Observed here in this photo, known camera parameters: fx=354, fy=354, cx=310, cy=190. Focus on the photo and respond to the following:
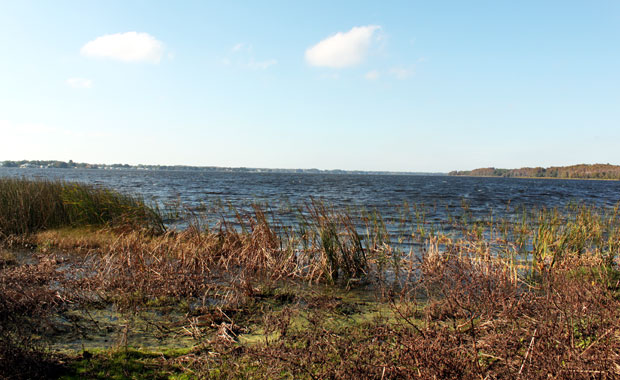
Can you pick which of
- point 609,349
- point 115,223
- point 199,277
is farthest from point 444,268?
point 115,223

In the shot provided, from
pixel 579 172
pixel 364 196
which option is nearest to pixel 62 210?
pixel 364 196

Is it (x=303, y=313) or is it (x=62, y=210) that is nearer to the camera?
(x=303, y=313)

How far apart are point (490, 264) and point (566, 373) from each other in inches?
187

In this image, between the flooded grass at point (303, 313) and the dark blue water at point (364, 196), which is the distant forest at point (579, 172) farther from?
the flooded grass at point (303, 313)

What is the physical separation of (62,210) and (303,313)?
36.3 ft

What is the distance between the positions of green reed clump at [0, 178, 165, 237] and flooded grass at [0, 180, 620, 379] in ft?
5.48

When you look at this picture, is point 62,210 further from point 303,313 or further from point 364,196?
point 364,196

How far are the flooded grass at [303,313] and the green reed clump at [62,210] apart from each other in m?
1.67

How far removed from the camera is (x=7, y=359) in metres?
3.27

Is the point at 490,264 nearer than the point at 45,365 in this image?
No

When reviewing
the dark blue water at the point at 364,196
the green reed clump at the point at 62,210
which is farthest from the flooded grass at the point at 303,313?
the dark blue water at the point at 364,196

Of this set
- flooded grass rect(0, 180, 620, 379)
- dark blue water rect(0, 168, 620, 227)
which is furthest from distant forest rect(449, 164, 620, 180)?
flooded grass rect(0, 180, 620, 379)

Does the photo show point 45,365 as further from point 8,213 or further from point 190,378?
point 8,213

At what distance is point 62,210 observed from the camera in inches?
490
